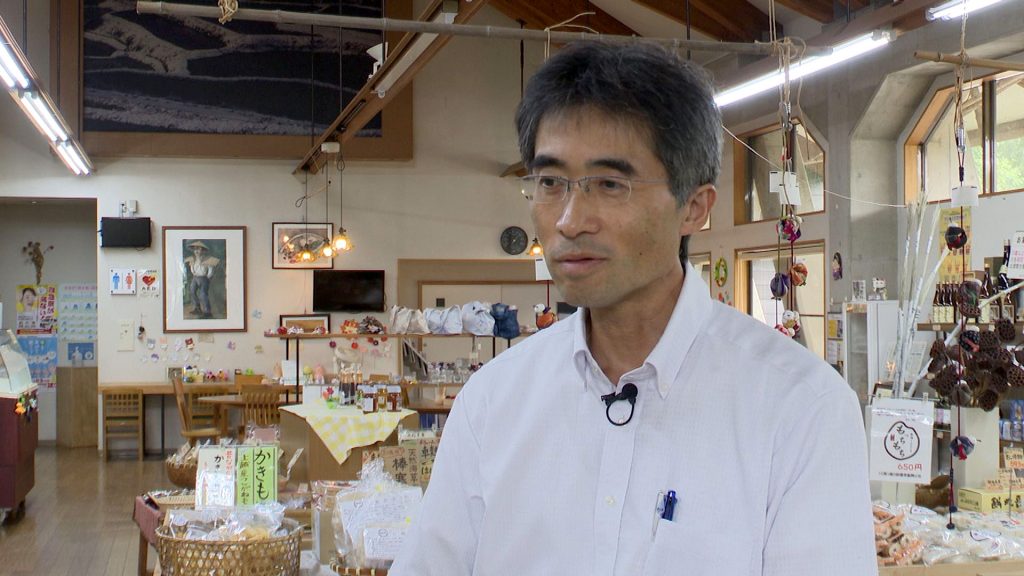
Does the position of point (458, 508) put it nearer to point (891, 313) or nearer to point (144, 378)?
point (891, 313)

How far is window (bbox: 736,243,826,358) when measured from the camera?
10125mm

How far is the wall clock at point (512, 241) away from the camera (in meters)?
13.0

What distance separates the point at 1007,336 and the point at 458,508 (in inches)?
134

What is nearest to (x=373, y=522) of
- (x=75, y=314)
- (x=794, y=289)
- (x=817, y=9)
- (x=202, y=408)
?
(x=794, y=289)

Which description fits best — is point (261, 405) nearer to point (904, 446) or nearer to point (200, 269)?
point (200, 269)

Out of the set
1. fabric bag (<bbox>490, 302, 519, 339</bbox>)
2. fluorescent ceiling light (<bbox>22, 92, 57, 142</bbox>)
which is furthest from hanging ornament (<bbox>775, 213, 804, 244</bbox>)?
fluorescent ceiling light (<bbox>22, 92, 57, 142</bbox>)

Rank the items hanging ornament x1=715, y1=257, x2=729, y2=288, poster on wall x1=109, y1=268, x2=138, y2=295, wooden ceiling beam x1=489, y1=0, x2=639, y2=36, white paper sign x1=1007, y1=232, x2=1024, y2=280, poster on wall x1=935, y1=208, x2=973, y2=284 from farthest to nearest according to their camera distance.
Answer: poster on wall x1=109, y1=268, x2=138, y2=295, wooden ceiling beam x1=489, y1=0, x2=639, y2=36, hanging ornament x1=715, y1=257, x2=729, y2=288, poster on wall x1=935, y1=208, x2=973, y2=284, white paper sign x1=1007, y1=232, x2=1024, y2=280

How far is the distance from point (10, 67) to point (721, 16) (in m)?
6.55

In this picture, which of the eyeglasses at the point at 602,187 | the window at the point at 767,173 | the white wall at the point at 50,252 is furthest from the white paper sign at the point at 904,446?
the white wall at the point at 50,252

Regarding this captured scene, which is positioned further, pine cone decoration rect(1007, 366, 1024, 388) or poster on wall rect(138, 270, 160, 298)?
poster on wall rect(138, 270, 160, 298)

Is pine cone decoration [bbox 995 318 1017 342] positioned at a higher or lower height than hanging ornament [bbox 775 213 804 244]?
lower

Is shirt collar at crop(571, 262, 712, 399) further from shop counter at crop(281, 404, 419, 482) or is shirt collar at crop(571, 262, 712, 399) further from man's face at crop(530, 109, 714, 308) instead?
shop counter at crop(281, 404, 419, 482)

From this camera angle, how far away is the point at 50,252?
13.7 m

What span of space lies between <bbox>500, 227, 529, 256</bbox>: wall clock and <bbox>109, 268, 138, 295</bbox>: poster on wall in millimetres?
4530
